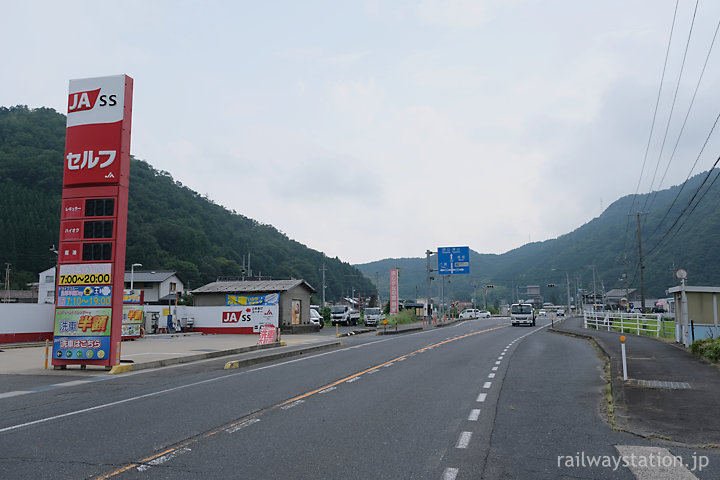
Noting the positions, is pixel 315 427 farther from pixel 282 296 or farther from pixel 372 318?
pixel 372 318

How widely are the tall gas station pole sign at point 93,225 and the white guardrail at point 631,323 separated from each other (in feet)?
83.2

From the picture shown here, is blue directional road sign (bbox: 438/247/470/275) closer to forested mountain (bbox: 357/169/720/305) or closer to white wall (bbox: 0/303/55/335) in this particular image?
forested mountain (bbox: 357/169/720/305)

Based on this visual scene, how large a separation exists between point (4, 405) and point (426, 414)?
8002 mm

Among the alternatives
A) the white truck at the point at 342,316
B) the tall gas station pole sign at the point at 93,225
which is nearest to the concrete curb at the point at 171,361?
the tall gas station pole sign at the point at 93,225

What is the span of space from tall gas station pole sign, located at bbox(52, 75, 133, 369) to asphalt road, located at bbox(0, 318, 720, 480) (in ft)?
11.0

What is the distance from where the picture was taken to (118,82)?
1753cm

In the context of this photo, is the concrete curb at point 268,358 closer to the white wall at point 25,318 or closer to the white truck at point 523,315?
the white wall at point 25,318

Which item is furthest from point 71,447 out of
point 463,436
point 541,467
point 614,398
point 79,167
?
point 79,167

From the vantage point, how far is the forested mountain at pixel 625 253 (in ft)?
202

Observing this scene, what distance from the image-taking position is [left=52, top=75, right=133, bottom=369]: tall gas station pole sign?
16.7 m

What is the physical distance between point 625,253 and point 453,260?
55089mm

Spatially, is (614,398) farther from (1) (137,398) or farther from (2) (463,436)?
(1) (137,398)

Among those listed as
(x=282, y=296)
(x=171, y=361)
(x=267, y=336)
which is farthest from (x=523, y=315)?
(x=171, y=361)

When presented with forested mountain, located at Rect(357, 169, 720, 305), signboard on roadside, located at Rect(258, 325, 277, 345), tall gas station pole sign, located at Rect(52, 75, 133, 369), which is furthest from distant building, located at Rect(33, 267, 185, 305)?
tall gas station pole sign, located at Rect(52, 75, 133, 369)
